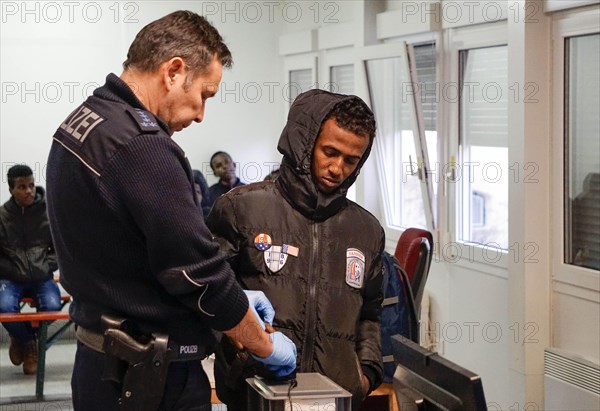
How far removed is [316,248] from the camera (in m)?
2.25

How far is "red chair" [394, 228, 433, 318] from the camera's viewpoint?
397 cm

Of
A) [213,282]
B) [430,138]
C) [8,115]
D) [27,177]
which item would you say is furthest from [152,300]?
[8,115]

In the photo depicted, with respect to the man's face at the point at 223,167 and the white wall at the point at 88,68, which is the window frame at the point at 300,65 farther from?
the man's face at the point at 223,167

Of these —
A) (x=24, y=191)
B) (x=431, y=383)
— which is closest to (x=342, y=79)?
(x=24, y=191)

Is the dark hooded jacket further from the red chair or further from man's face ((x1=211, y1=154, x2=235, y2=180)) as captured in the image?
the red chair

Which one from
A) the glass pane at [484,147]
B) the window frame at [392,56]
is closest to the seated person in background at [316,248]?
the glass pane at [484,147]

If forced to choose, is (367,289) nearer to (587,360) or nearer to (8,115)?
(587,360)

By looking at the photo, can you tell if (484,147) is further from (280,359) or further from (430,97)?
(280,359)

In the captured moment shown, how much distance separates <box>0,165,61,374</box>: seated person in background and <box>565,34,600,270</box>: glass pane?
10.9ft

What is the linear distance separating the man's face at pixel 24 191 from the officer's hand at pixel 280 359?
4558 mm

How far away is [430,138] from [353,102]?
10.7 feet

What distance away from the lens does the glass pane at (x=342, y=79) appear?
22.3ft

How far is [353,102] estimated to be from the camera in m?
2.40

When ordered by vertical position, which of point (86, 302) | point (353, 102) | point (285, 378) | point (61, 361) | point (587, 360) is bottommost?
point (61, 361)
